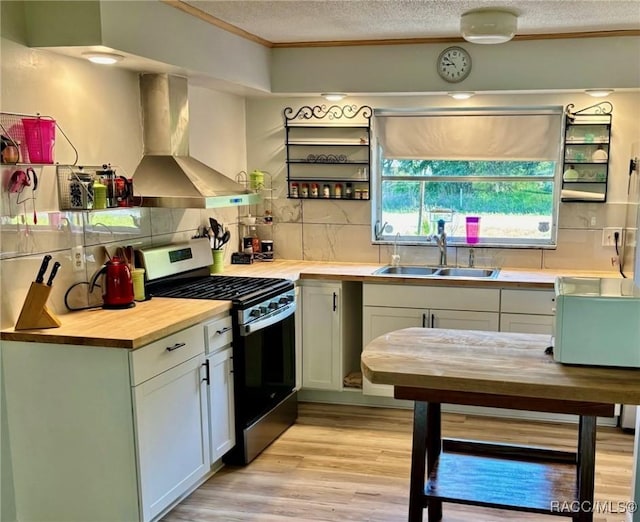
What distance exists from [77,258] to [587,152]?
3219 millimetres

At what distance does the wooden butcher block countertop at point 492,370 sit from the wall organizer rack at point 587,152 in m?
2.02

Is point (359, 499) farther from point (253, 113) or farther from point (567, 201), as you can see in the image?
point (253, 113)

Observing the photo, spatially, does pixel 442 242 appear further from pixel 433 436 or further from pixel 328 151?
pixel 433 436

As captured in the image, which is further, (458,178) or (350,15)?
(458,178)

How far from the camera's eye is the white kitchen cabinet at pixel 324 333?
4.20 meters

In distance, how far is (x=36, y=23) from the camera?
8.89 feet

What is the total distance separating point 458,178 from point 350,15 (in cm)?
157

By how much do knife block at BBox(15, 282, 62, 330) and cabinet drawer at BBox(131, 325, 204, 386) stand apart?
0.43 meters

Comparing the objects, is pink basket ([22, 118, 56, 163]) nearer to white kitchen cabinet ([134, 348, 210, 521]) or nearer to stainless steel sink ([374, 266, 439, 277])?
white kitchen cabinet ([134, 348, 210, 521])

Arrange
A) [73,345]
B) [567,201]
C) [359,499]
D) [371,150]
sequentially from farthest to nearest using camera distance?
[371,150], [567,201], [359,499], [73,345]

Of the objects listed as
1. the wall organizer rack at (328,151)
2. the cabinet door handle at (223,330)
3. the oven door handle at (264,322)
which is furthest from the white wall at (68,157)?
the wall organizer rack at (328,151)

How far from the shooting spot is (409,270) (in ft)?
14.8

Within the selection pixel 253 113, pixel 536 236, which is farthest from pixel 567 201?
pixel 253 113

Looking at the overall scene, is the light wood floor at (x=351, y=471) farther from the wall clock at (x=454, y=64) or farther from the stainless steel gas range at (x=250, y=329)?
the wall clock at (x=454, y=64)
